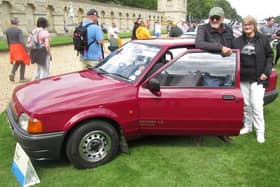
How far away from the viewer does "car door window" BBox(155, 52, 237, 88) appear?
4.67 meters

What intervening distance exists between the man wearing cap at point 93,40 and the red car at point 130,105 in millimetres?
2659

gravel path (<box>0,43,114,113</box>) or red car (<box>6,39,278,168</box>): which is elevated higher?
red car (<box>6,39,278,168</box>)

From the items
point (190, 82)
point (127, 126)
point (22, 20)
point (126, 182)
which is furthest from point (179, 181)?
point (22, 20)

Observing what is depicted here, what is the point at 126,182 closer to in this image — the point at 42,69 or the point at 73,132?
the point at 73,132

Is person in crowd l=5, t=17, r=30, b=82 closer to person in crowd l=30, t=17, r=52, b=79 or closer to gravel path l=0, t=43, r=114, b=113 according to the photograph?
gravel path l=0, t=43, r=114, b=113

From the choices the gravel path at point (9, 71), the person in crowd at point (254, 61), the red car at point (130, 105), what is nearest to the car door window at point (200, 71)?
the red car at point (130, 105)

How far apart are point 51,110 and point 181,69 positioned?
190 cm

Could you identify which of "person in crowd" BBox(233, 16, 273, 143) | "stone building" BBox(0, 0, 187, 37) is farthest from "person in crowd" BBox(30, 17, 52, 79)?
"stone building" BBox(0, 0, 187, 37)

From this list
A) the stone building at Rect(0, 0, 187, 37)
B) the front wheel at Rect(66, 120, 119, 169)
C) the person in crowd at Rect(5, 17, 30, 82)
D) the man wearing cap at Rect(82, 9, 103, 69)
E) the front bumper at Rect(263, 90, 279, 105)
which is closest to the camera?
the front wheel at Rect(66, 120, 119, 169)

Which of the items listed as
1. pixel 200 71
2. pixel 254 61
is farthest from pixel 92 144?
pixel 254 61

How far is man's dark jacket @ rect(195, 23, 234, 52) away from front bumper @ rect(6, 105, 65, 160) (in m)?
2.38

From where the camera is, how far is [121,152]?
4891mm

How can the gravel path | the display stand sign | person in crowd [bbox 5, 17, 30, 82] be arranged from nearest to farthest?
the display stand sign, the gravel path, person in crowd [bbox 5, 17, 30, 82]

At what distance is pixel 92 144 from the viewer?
4.35 m
